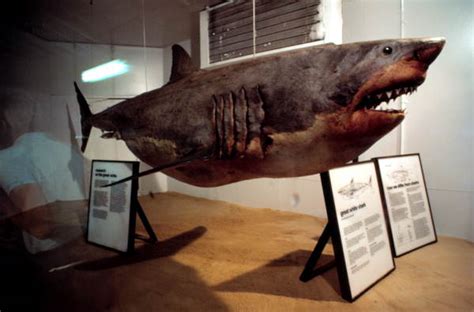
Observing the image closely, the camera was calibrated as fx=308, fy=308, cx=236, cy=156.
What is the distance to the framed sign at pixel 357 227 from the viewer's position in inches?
70.5

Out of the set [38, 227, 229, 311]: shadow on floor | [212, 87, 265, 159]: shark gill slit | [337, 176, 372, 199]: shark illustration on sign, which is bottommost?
[38, 227, 229, 311]: shadow on floor

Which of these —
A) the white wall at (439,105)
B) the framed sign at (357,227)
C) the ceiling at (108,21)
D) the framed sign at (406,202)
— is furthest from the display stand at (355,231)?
the ceiling at (108,21)

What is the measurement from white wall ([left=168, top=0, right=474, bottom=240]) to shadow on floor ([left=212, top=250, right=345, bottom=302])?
695 mm

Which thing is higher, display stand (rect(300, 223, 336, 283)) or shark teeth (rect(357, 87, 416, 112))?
shark teeth (rect(357, 87, 416, 112))

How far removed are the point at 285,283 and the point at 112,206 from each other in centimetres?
125

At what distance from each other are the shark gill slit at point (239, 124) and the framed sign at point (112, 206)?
706mm

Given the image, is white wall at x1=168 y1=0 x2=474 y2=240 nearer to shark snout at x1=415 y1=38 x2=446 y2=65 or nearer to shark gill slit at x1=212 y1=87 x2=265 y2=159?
shark gill slit at x1=212 y1=87 x2=265 y2=159

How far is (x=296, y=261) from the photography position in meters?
2.29

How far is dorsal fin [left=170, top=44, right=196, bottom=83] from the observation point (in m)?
1.55

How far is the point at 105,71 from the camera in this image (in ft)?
5.04

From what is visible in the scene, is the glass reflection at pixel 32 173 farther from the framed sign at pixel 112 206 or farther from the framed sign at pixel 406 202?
the framed sign at pixel 406 202

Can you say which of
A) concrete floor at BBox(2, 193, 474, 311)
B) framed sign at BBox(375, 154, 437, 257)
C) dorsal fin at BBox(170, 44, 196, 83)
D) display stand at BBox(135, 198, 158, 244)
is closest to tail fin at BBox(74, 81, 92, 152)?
dorsal fin at BBox(170, 44, 196, 83)

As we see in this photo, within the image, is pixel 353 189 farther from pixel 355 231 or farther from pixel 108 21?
pixel 108 21

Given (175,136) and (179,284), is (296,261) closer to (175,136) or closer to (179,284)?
(179,284)
